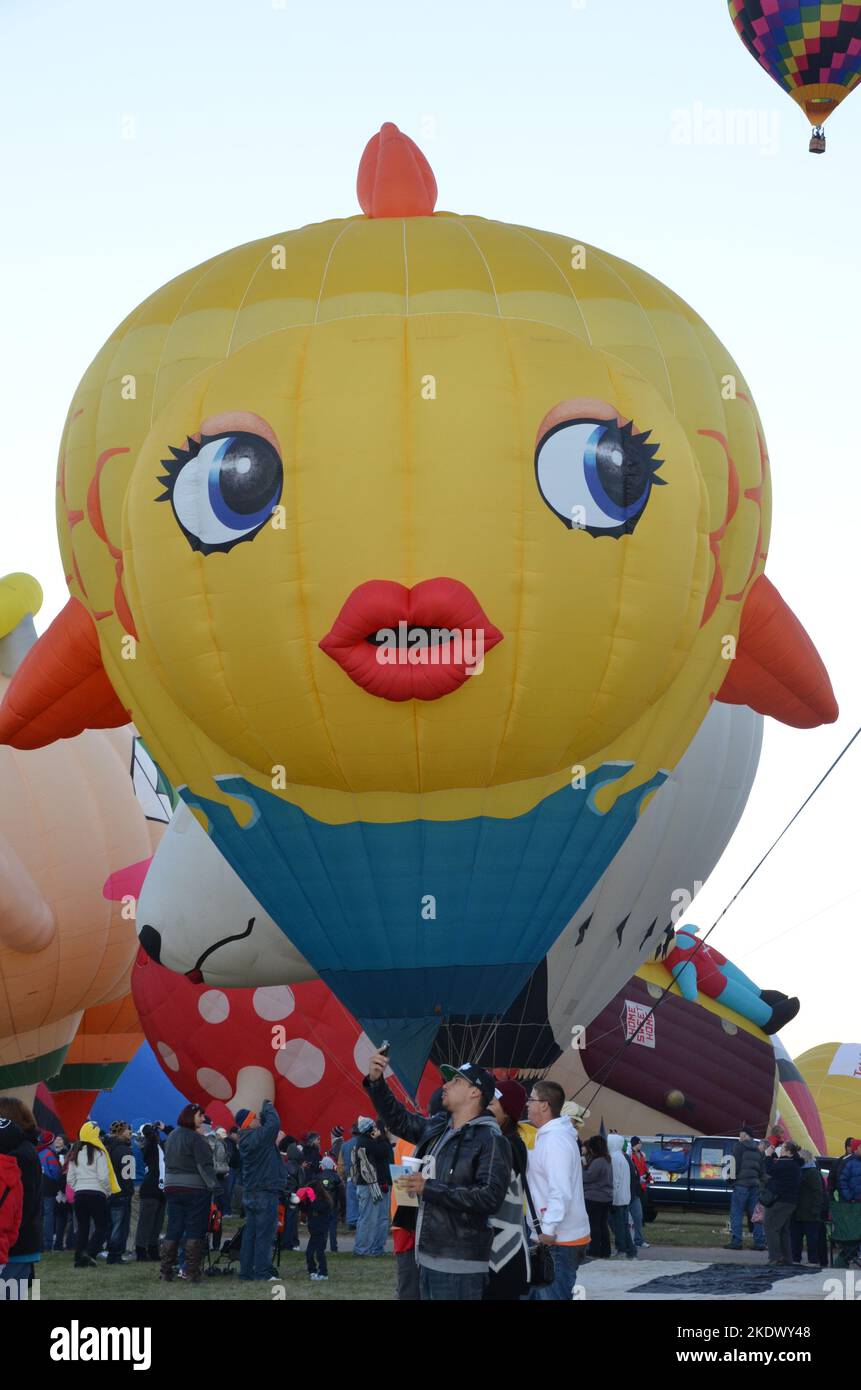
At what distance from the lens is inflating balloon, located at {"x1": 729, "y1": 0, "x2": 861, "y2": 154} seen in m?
18.3

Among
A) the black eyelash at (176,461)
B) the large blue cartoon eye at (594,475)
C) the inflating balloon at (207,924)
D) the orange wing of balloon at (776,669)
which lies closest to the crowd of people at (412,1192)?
the inflating balloon at (207,924)

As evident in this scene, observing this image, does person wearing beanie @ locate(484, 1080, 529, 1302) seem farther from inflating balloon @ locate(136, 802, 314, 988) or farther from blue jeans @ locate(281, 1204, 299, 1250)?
Answer: blue jeans @ locate(281, 1204, 299, 1250)

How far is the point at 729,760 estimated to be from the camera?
15.9 m

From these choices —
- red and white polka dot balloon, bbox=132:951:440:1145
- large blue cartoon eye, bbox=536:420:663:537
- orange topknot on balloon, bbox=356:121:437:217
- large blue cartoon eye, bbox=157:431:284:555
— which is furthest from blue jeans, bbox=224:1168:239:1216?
orange topknot on balloon, bbox=356:121:437:217

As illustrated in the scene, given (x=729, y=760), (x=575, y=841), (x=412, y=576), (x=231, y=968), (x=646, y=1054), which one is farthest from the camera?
(x=646, y=1054)

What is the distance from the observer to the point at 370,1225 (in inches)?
511

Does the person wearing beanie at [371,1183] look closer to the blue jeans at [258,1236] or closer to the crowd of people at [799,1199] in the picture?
the blue jeans at [258,1236]

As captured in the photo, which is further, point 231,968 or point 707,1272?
point 231,968

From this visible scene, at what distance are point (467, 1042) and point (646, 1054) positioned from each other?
7.27m

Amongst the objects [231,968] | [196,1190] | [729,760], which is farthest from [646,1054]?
[196,1190]

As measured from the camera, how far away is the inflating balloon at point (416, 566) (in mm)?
10984

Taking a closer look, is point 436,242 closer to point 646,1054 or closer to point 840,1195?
point 840,1195

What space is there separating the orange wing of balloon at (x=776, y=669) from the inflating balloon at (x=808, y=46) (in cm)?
754

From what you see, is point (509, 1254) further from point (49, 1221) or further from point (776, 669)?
point (49, 1221)
